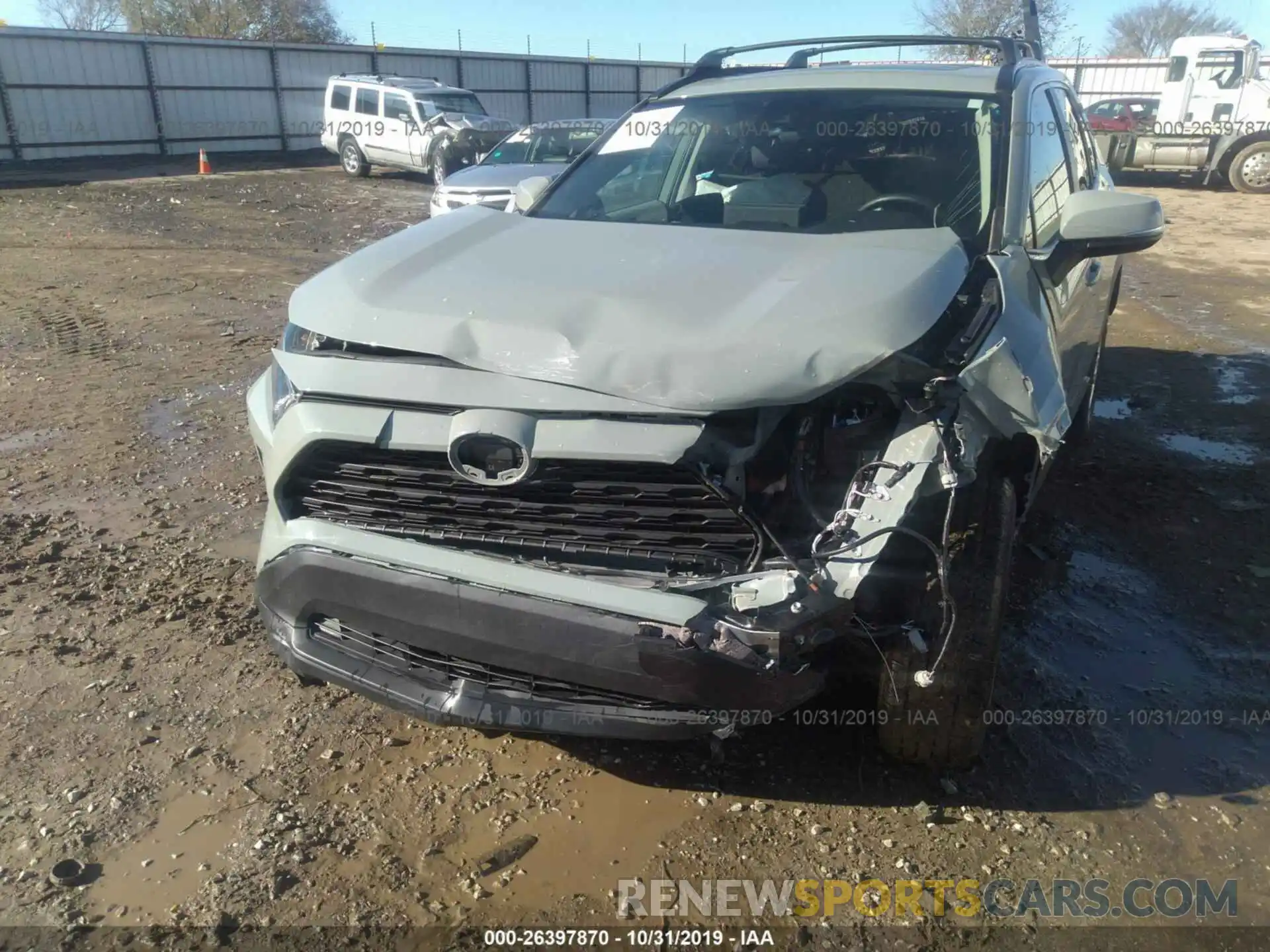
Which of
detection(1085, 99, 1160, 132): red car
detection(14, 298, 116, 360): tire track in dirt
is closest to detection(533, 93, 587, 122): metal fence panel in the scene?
detection(1085, 99, 1160, 132): red car

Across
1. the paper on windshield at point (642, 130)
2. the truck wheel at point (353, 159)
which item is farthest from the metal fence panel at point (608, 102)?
the paper on windshield at point (642, 130)

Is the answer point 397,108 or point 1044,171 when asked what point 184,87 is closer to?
point 397,108

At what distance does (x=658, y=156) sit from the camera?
3732 millimetres

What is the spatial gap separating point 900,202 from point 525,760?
215cm

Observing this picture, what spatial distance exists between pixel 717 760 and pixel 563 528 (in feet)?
2.93

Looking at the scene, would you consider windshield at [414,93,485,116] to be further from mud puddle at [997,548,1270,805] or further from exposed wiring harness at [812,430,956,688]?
exposed wiring harness at [812,430,956,688]

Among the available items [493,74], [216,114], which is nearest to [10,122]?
[216,114]

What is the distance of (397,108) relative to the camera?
17.8 meters

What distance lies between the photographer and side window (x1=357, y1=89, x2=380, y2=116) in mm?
18016

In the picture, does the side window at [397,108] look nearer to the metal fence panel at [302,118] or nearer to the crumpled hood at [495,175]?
the metal fence panel at [302,118]

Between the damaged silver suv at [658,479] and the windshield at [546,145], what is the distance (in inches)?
386

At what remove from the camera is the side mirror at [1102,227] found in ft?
9.43

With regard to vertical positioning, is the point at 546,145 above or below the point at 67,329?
above

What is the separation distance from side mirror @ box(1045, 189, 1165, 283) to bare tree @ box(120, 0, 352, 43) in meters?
37.3
